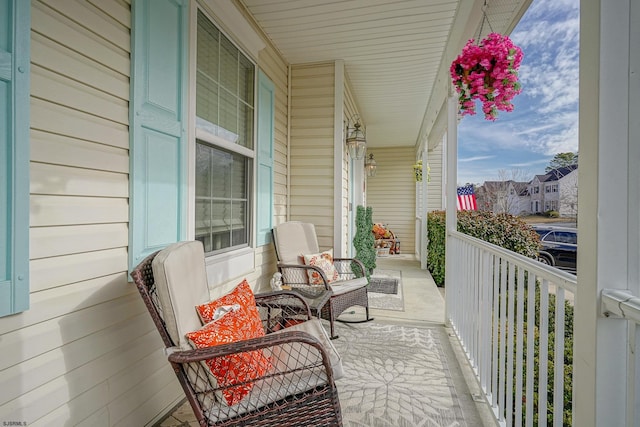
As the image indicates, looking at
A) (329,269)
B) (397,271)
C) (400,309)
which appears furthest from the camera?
(397,271)

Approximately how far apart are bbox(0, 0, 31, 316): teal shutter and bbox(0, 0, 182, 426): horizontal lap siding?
0.18 ft

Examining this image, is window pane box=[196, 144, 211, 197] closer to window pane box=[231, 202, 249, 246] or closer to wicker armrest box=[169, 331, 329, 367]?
window pane box=[231, 202, 249, 246]

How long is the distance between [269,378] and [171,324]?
49 cm

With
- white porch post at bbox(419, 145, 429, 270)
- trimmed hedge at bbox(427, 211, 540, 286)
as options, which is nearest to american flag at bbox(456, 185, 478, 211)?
trimmed hedge at bbox(427, 211, 540, 286)

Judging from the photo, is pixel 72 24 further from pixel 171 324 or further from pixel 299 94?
pixel 299 94

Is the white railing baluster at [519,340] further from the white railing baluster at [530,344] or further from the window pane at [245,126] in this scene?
the window pane at [245,126]

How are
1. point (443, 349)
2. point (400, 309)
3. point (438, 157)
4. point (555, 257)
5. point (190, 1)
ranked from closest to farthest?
point (555, 257) → point (190, 1) → point (443, 349) → point (400, 309) → point (438, 157)

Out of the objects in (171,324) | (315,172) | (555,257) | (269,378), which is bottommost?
(269,378)

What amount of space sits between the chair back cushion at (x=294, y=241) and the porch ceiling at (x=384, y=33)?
1959 mm

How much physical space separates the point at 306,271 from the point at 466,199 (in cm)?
186

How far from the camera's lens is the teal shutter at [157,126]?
167 cm

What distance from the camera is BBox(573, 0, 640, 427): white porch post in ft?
2.74

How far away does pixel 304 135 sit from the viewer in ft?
13.2

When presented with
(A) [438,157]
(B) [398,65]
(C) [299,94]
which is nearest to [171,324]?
(C) [299,94]
